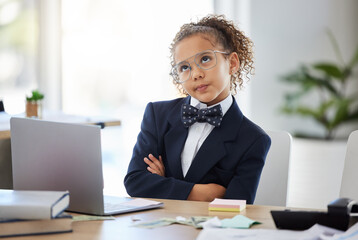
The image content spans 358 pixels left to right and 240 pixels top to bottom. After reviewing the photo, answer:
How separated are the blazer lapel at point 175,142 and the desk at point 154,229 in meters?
0.39

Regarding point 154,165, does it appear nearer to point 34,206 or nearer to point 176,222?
point 176,222

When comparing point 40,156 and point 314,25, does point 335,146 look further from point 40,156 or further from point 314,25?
point 40,156

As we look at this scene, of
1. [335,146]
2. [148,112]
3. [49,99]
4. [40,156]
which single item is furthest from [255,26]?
[40,156]

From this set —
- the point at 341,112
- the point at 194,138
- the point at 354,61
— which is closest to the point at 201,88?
the point at 194,138

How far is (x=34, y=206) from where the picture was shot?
129 centimetres

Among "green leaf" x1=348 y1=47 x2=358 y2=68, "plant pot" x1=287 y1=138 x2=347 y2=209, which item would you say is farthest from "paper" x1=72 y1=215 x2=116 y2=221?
"green leaf" x1=348 y1=47 x2=358 y2=68

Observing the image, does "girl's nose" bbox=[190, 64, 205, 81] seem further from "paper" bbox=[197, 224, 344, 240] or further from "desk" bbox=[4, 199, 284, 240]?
"paper" bbox=[197, 224, 344, 240]

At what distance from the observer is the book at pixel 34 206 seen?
1285 mm

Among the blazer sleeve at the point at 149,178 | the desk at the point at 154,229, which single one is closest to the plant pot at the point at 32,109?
the blazer sleeve at the point at 149,178

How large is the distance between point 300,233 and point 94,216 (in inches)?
22.6

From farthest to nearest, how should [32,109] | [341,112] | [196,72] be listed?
[341,112], [32,109], [196,72]

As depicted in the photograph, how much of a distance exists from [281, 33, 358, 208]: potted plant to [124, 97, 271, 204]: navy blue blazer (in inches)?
133

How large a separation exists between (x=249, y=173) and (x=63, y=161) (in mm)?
721

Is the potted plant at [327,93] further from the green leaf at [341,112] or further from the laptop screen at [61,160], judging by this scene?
the laptop screen at [61,160]
